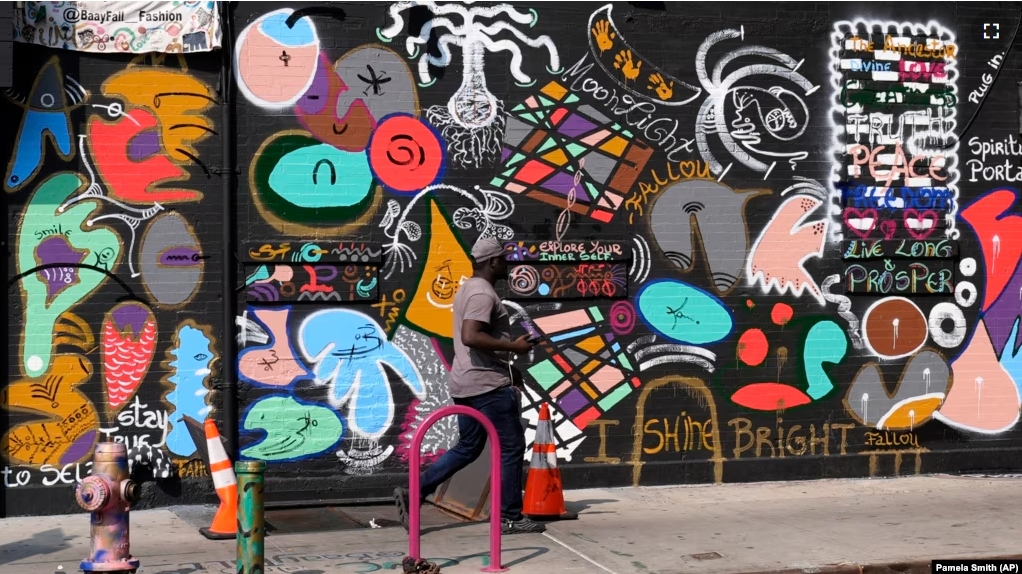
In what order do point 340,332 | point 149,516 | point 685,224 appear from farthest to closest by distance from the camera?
point 685,224 → point 340,332 → point 149,516

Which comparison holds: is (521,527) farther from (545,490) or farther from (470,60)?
(470,60)

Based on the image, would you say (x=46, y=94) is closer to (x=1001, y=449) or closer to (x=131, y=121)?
(x=131, y=121)

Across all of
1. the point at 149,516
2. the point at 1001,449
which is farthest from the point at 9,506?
the point at 1001,449

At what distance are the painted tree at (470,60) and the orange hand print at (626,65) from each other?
0.79m

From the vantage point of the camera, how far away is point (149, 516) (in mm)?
9266

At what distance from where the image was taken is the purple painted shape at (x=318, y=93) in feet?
32.6

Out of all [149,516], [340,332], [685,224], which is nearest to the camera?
[149,516]

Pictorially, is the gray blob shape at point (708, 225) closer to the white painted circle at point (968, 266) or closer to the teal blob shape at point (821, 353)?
the teal blob shape at point (821, 353)

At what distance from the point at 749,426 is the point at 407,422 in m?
2.93

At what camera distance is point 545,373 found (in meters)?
10.4

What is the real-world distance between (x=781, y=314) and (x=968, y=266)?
1823mm

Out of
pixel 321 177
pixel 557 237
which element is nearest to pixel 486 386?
pixel 557 237

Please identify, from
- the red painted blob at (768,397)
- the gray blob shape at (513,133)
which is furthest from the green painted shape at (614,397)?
the gray blob shape at (513,133)

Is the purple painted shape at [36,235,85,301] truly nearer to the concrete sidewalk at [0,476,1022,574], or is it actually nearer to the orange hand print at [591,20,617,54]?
A: the concrete sidewalk at [0,476,1022,574]
